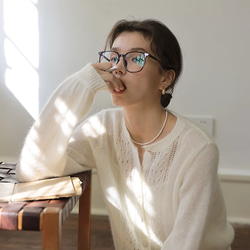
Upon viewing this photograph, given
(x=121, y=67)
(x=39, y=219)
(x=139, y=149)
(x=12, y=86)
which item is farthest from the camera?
(x=12, y=86)

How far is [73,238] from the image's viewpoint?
1.76m

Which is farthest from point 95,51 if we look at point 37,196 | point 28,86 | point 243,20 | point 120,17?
point 37,196

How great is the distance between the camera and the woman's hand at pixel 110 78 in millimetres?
1023

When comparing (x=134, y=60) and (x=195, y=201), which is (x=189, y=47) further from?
(x=195, y=201)

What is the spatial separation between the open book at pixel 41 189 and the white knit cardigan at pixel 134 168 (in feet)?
0.12

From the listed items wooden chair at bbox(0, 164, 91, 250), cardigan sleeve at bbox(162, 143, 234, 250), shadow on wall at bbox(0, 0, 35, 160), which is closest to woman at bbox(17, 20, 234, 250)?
cardigan sleeve at bbox(162, 143, 234, 250)

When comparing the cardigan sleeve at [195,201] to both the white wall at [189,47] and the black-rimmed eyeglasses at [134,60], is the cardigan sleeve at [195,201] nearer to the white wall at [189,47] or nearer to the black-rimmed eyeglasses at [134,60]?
the black-rimmed eyeglasses at [134,60]

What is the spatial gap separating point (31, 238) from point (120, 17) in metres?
1.08

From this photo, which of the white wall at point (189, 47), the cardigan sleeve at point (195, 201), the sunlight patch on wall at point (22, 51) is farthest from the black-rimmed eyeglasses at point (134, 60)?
the sunlight patch on wall at point (22, 51)

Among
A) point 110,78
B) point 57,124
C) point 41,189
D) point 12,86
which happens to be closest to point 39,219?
point 41,189

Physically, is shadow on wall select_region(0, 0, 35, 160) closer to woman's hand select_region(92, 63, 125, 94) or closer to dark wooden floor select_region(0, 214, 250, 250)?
dark wooden floor select_region(0, 214, 250, 250)

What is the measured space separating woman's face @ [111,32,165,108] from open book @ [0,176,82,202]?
262 millimetres

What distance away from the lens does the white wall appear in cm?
178

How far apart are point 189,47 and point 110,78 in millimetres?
884
